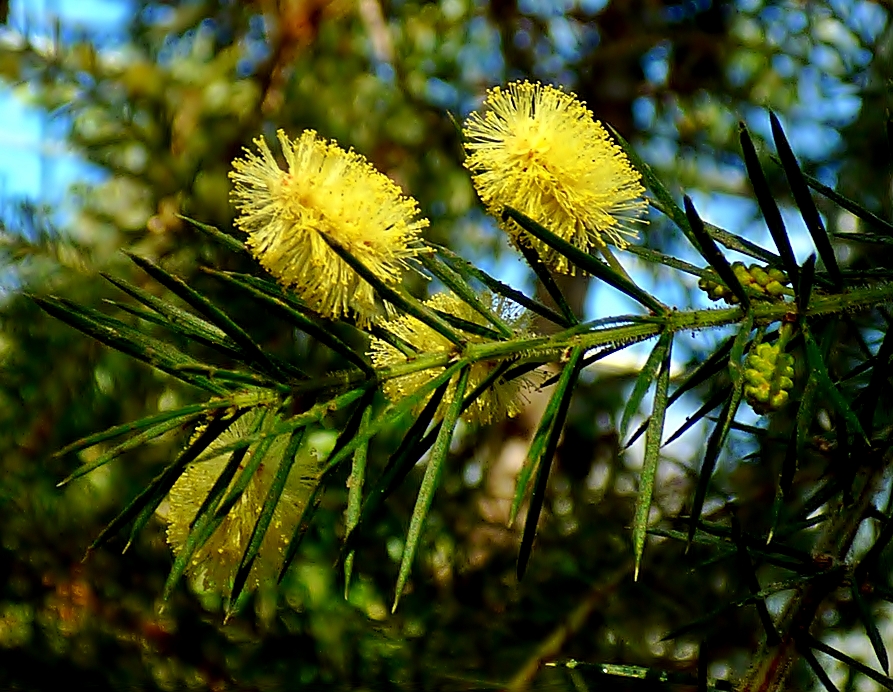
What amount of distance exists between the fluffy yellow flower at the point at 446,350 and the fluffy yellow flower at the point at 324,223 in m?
0.02

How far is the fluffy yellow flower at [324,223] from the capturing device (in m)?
0.29

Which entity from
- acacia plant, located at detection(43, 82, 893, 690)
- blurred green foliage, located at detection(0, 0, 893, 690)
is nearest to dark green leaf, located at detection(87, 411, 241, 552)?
acacia plant, located at detection(43, 82, 893, 690)

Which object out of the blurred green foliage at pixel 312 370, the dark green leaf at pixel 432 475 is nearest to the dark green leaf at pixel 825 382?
the dark green leaf at pixel 432 475

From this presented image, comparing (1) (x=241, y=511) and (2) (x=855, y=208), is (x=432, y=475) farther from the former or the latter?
(2) (x=855, y=208)

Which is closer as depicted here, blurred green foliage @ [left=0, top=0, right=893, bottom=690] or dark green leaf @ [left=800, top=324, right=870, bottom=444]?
dark green leaf @ [left=800, top=324, right=870, bottom=444]

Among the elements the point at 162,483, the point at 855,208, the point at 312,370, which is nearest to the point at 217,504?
the point at 162,483

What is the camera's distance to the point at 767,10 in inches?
37.4

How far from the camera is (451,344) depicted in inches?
12.1

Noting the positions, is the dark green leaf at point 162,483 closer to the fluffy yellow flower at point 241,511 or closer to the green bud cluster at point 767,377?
the fluffy yellow flower at point 241,511

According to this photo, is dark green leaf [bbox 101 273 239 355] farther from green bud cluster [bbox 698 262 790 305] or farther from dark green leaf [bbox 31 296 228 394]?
green bud cluster [bbox 698 262 790 305]

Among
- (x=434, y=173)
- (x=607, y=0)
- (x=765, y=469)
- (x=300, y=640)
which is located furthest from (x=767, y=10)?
(x=300, y=640)

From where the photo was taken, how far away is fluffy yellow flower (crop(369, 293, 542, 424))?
32 centimetres

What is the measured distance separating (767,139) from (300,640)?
538 mm

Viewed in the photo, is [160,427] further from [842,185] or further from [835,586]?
[842,185]
